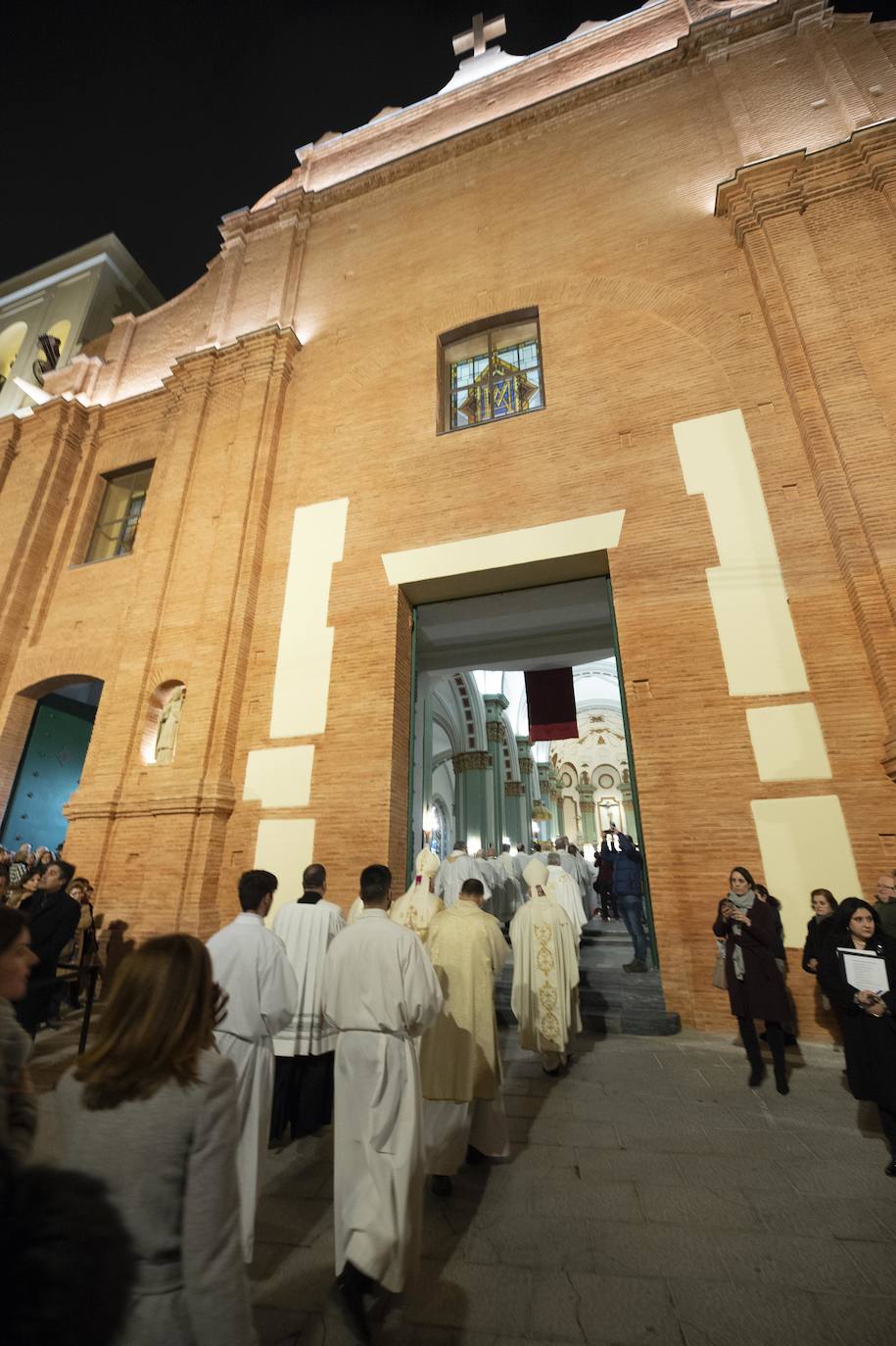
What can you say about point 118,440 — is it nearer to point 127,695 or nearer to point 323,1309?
point 127,695

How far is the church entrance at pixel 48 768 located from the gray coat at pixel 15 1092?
9564 millimetres

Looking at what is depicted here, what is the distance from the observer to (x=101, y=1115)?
50.1 inches

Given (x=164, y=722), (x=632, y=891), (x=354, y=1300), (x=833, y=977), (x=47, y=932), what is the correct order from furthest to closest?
(x=164, y=722), (x=632, y=891), (x=47, y=932), (x=833, y=977), (x=354, y=1300)

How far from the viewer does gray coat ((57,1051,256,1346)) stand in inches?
48.1

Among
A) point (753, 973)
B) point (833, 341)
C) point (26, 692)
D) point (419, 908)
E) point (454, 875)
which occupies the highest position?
point (833, 341)

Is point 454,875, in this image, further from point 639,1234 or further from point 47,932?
point 639,1234

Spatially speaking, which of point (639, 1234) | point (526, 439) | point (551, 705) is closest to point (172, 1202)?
point (639, 1234)

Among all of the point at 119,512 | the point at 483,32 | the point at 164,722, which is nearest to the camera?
the point at 164,722

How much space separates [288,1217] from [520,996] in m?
2.66

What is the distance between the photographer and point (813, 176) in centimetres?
827

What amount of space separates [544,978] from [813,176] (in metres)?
10.7

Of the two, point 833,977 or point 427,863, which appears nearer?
point 833,977

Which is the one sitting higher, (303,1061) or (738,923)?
(738,923)

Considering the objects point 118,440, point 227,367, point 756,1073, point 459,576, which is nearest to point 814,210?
point 459,576
